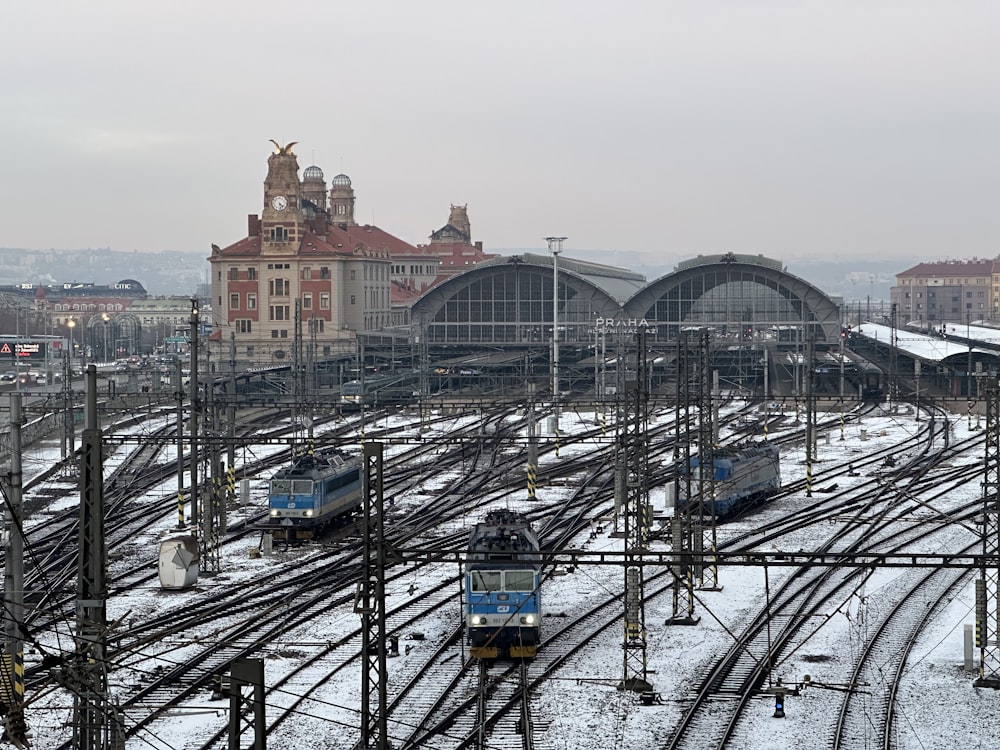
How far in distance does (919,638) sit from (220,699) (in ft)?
42.8

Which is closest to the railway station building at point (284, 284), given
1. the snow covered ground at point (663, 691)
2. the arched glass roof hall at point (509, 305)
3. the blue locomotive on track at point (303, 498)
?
the arched glass roof hall at point (509, 305)

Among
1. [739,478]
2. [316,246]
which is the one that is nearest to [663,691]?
[739,478]

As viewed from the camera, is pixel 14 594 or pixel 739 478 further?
pixel 739 478

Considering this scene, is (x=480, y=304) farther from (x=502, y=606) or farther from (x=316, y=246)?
(x=502, y=606)

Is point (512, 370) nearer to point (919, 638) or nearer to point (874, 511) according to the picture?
point (874, 511)

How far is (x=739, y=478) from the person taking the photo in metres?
39.7

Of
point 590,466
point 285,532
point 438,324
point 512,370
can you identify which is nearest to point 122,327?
point 438,324

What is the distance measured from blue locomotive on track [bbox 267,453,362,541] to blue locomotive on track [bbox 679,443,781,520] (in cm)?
940

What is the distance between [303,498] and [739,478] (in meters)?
12.5

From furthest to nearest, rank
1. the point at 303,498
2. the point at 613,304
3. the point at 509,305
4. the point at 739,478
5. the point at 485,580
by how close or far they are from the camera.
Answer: the point at 509,305 → the point at 613,304 → the point at 739,478 → the point at 303,498 → the point at 485,580

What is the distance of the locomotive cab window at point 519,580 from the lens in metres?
23.6

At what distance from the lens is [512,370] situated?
260 ft

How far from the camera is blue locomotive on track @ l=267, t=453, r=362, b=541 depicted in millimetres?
35875

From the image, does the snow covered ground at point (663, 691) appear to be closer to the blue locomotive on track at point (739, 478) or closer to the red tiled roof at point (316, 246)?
the blue locomotive on track at point (739, 478)
